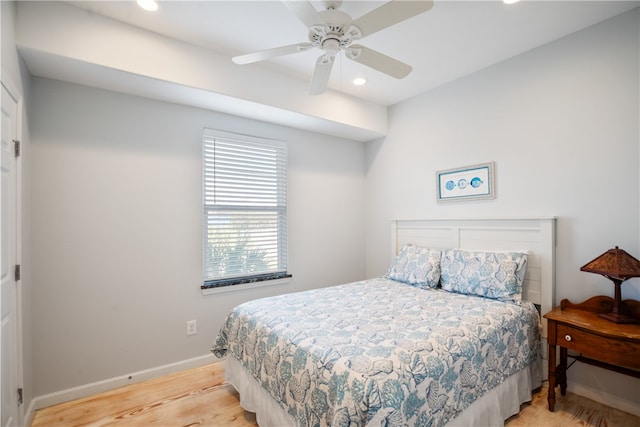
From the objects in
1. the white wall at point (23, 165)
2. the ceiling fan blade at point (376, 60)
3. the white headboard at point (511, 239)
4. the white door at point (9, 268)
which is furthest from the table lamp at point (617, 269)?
the white wall at point (23, 165)

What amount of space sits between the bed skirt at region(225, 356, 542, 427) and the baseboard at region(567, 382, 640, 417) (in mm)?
269

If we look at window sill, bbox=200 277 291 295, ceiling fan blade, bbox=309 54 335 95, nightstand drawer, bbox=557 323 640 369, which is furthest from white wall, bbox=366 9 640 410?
window sill, bbox=200 277 291 295

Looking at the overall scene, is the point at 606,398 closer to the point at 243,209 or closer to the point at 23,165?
the point at 243,209

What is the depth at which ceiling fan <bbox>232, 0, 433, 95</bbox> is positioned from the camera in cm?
141

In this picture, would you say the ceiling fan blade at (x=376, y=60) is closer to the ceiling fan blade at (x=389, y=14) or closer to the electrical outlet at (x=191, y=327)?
the ceiling fan blade at (x=389, y=14)

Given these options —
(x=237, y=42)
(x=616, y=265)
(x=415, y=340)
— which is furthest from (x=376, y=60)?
(x=616, y=265)

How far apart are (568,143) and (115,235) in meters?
3.61

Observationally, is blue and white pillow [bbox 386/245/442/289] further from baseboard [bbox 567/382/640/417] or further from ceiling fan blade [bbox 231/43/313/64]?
ceiling fan blade [bbox 231/43/313/64]

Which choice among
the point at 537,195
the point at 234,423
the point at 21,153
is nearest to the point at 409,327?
the point at 234,423

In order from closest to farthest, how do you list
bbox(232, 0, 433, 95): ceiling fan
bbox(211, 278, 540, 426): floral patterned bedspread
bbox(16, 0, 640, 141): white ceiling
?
bbox(211, 278, 540, 426): floral patterned bedspread
bbox(232, 0, 433, 95): ceiling fan
bbox(16, 0, 640, 141): white ceiling

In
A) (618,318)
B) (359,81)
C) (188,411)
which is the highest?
(359,81)

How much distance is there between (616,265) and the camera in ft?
6.22

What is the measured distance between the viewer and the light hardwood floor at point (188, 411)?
77.1 inches

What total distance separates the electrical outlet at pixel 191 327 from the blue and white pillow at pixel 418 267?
1.91 meters
